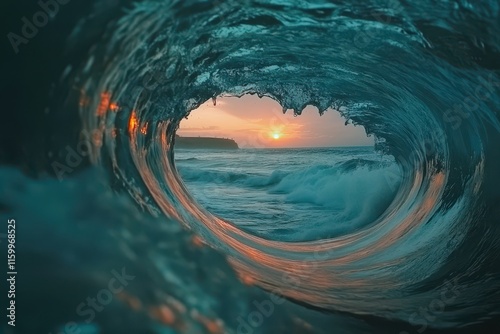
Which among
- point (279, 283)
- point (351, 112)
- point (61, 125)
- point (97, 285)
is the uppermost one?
point (351, 112)

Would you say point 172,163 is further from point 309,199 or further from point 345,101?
point 309,199

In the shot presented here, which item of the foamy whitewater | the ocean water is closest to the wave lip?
the foamy whitewater

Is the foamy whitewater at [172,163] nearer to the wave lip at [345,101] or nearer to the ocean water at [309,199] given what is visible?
the wave lip at [345,101]

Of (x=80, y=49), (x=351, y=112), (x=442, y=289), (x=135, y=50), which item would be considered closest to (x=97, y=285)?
(x=80, y=49)

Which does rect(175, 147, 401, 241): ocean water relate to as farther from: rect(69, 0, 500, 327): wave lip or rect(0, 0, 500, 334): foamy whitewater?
rect(0, 0, 500, 334): foamy whitewater

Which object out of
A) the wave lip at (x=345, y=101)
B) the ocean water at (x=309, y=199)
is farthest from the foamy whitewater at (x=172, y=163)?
the ocean water at (x=309, y=199)

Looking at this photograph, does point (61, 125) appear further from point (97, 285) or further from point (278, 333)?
point (278, 333)
